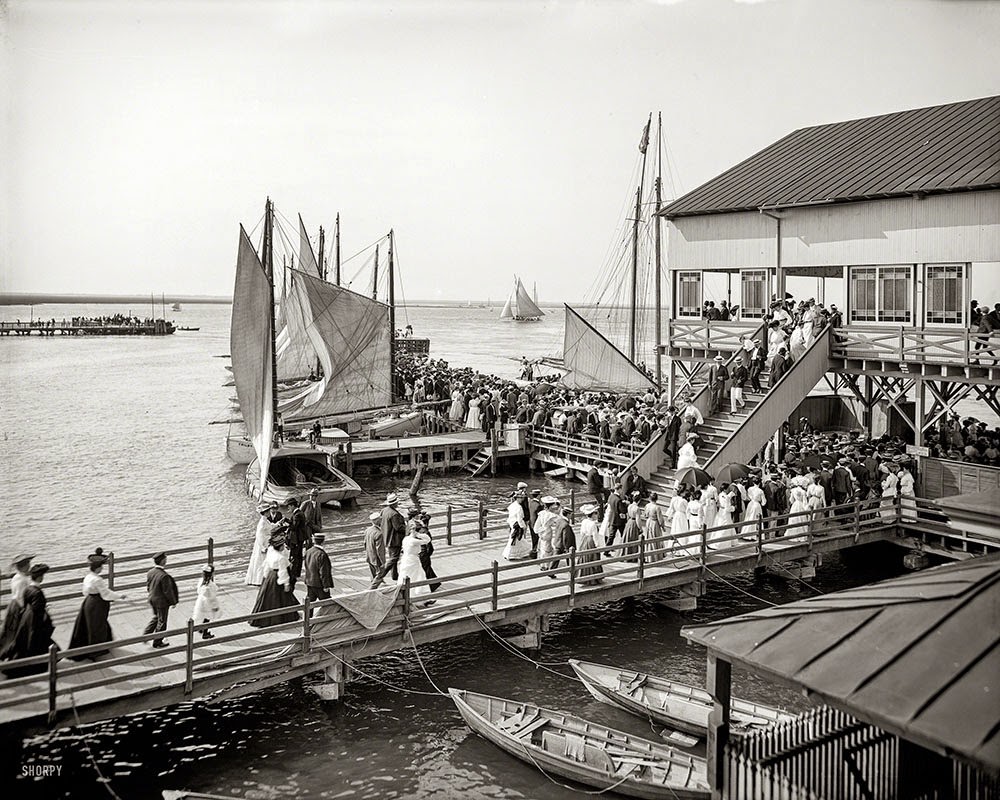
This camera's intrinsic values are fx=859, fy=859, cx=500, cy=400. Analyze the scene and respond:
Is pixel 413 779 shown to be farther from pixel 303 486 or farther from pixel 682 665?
pixel 303 486

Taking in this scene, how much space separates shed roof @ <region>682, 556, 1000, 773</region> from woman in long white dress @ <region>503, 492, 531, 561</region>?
10428mm

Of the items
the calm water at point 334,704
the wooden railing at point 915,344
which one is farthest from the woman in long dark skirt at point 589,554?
the wooden railing at point 915,344

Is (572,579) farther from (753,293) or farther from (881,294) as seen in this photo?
(753,293)

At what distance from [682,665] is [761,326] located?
12.9 m

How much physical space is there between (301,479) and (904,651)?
29875mm

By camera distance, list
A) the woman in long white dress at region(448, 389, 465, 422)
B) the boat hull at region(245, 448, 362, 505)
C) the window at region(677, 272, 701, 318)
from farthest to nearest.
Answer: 1. the woman in long white dress at region(448, 389, 465, 422)
2. the boat hull at region(245, 448, 362, 505)
3. the window at region(677, 272, 701, 318)

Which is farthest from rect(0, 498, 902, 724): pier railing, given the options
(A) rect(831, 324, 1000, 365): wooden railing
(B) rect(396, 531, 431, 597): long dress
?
(A) rect(831, 324, 1000, 365): wooden railing

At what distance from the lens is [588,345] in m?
49.0

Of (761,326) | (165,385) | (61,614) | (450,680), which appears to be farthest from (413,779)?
(165,385)

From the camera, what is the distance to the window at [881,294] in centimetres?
2617

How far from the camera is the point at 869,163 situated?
93.9 feet

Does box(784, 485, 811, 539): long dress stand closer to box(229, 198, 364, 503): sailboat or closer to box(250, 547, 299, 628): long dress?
box(250, 547, 299, 628): long dress

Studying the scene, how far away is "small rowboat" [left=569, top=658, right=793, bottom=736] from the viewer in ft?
48.5

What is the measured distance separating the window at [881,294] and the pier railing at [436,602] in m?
6.14
